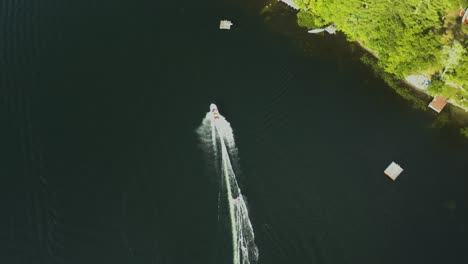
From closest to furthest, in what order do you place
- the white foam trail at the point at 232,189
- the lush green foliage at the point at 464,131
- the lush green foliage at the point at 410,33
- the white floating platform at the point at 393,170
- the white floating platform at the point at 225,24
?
1. the white foam trail at the point at 232,189
2. the white floating platform at the point at 393,170
3. the lush green foliage at the point at 464,131
4. the lush green foliage at the point at 410,33
5. the white floating platform at the point at 225,24

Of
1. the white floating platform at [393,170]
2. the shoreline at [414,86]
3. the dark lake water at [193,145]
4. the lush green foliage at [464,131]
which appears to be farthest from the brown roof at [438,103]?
the white floating platform at [393,170]

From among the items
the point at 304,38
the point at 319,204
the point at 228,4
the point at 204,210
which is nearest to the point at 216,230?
the point at 204,210

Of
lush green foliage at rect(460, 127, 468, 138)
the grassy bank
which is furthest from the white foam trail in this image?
lush green foliage at rect(460, 127, 468, 138)

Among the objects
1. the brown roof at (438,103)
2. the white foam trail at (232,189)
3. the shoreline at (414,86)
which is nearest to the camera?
the white foam trail at (232,189)

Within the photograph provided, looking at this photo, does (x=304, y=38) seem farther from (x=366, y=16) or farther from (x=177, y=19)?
(x=177, y=19)

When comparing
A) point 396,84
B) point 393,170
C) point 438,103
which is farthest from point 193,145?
point 438,103

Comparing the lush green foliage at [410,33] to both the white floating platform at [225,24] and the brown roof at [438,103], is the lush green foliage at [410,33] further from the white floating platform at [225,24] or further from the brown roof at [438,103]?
the white floating platform at [225,24]

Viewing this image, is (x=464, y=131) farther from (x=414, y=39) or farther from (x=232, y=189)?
(x=232, y=189)

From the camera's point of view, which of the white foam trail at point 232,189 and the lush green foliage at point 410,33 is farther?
the lush green foliage at point 410,33
